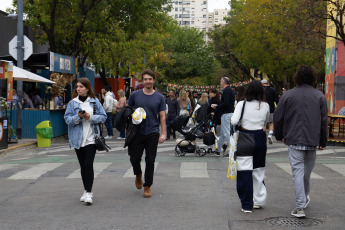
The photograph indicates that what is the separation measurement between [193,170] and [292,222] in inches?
170

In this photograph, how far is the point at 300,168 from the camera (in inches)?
241

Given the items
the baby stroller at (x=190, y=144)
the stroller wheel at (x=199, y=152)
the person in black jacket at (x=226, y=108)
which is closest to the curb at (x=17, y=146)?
the baby stroller at (x=190, y=144)

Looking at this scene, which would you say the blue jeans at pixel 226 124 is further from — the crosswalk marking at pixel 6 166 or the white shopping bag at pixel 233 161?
the white shopping bag at pixel 233 161

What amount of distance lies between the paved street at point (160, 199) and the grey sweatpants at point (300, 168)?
0.27 meters

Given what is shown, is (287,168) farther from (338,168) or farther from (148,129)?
(148,129)

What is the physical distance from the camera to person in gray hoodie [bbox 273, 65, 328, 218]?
6062 millimetres

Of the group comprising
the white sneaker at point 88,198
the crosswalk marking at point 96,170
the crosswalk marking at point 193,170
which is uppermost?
the white sneaker at point 88,198

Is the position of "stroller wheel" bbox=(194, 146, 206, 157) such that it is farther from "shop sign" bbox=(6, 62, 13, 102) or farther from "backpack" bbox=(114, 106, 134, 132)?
"shop sign" bbox=(6, 62, 13, 102)

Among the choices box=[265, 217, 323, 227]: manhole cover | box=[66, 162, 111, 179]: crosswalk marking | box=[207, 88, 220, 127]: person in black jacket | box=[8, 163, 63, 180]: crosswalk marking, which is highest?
box=[207, 88, 220, 127]: person in black jacket


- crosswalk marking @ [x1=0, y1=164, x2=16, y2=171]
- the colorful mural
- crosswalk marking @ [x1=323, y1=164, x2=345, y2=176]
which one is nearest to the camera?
crosswalk marking @ [x1=323, y1=164, x2=345, y2=176]

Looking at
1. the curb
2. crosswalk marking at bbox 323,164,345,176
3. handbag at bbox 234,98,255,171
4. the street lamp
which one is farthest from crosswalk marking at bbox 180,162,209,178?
the street lamp

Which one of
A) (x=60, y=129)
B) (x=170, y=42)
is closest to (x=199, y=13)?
(x=170, y=42)

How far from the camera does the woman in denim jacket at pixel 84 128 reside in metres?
6.83

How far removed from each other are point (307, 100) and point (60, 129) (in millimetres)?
14606
